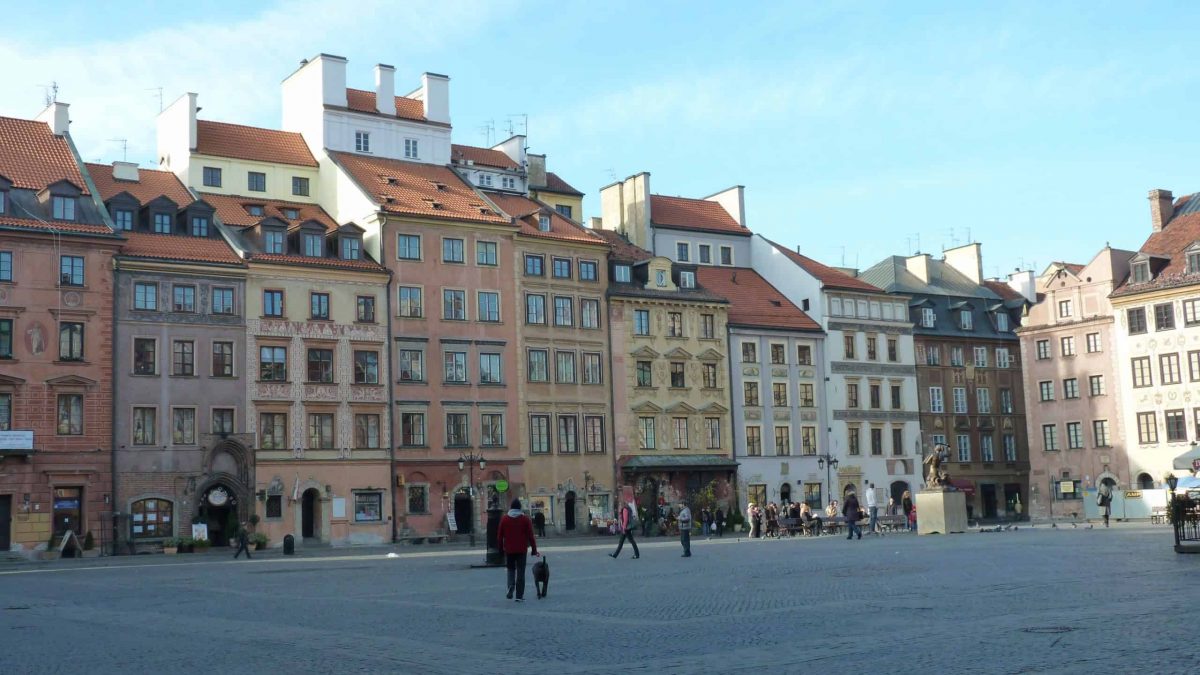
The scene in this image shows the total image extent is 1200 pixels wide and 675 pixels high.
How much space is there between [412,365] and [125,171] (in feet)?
49.2

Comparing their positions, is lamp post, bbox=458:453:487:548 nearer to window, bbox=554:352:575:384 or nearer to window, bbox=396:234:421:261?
window, bbox=554:352:575:384

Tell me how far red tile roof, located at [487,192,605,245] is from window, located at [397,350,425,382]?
8261 millimetres

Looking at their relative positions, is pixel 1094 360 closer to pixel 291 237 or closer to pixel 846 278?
pixel 846 278

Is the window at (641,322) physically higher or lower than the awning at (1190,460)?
higher

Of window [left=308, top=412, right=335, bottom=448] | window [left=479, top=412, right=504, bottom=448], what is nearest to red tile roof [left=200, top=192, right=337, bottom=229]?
window [left=308, top=412, right=335, bottom=448]

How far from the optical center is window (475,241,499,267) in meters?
64.7

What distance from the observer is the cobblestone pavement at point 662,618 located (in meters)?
14.4

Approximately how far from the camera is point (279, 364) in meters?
58.6

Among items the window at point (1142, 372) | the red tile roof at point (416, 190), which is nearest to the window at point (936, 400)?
the window at point (1142, 372)

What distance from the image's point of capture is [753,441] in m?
73.2

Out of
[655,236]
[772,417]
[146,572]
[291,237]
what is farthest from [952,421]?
[146,572]

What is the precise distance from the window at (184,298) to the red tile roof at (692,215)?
94.0 ft

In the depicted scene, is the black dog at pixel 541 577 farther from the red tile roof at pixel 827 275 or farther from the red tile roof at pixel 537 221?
the red tile roof at pixel 827 275

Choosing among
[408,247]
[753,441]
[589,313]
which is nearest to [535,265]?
[589,313]
